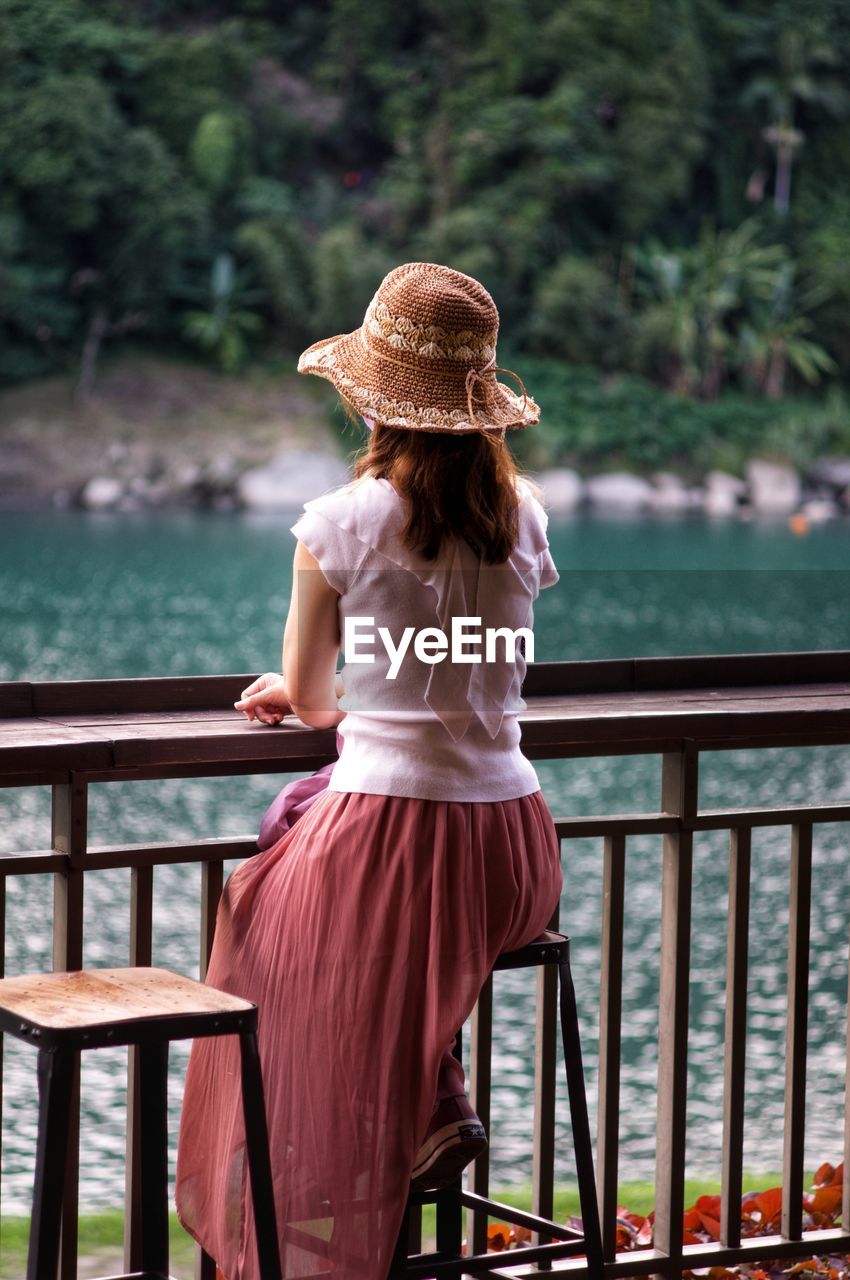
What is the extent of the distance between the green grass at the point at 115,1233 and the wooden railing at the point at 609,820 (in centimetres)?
116

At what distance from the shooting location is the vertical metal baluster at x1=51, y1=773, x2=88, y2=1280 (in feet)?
5.53

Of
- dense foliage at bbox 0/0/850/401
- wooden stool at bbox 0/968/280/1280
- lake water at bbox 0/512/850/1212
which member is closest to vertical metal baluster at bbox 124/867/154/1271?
wooden stool at bbox 0/968/280/1280

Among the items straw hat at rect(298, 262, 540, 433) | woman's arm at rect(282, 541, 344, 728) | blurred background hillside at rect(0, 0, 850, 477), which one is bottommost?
woman's arm at rect(282, 541, 344, 728)

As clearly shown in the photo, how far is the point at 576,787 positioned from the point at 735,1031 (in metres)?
10.8

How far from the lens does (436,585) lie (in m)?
1.60

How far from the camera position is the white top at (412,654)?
1.58 m

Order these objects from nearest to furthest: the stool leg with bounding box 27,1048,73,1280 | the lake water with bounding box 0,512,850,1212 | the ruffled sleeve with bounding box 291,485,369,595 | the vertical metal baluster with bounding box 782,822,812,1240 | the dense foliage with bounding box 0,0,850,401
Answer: the stool leg with bounding box 27,1048,73,1280, the ruffled sleeve with bounding box 291,485,369,595, the vertical metal baluster with bounding box 782,822,812,1240, the lake water with bounding box 0,512,850,1212, the dense foliage with bounding box 0,0,850,401

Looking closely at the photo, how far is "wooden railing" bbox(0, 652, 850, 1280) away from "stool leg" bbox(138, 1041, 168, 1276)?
117 millimetres

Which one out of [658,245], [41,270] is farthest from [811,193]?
[41,270]

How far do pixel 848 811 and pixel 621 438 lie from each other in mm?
32050

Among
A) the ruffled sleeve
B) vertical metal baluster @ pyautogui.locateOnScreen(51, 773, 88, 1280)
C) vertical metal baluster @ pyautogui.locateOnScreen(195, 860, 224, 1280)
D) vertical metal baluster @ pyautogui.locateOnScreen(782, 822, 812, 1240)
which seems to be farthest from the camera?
vertical metal baluster @ pyautogui.locateOnScreen(782, 822, 812, 1240)

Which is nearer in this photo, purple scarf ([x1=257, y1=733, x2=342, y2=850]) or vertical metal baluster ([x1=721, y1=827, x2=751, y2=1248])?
purple scarf ([x1=257, y1=733, x2=342, y2=850])

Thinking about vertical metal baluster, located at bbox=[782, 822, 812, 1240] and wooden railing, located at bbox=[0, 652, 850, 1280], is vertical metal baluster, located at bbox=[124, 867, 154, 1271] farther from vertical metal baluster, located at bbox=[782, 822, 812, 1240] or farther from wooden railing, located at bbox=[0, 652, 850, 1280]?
vertical metal baluster, located at bbox=[782, 822, 812, 1240]

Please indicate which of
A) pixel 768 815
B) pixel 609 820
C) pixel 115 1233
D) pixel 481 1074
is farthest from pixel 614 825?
pixel 115 1233
